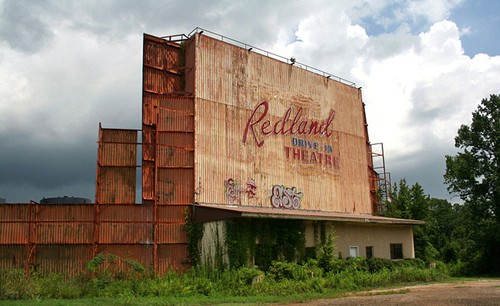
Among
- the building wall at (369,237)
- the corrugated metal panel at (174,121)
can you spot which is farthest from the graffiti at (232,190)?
the building wall at (369,237)

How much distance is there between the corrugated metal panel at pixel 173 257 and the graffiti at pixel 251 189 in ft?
19.5

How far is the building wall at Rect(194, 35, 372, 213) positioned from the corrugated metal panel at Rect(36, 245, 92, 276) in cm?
703

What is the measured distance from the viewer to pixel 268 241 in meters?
26.6

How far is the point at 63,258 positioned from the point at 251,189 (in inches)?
477

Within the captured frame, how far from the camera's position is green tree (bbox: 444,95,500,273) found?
35344mm

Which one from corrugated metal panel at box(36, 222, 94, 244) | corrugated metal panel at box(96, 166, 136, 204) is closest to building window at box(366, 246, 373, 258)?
corrugated metal panel at box(96, 166, 136, 204)

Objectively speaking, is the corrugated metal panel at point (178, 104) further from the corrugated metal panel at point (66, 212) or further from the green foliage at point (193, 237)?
the corrugated metal panel at point (66, 212)

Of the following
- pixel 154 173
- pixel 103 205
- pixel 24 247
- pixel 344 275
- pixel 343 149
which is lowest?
pixel 344 275

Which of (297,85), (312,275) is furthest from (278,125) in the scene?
(312,275)

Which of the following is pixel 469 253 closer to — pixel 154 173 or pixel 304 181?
pixel 304 181

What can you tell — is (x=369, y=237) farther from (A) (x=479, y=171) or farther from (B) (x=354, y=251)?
(A) (x=479, y=171)

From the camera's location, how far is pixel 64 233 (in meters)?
26.2

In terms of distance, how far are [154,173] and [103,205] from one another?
11.3ft

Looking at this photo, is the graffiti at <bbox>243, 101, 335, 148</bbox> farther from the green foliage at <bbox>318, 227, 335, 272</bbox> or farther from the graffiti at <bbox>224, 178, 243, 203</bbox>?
the green foliage at <bbox>318, 227, 335, 272</bbox>
